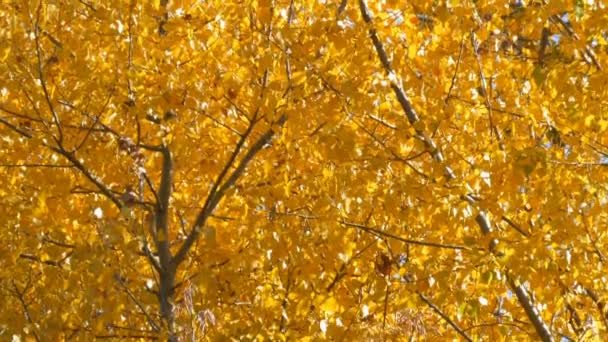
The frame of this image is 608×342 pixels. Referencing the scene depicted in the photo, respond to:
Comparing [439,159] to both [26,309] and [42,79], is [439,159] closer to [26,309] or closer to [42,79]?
[42,79]

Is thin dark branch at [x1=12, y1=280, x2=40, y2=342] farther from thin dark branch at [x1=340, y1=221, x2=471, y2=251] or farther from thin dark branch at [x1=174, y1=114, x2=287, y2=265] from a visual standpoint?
thin dark branch at [x1=340, y1=221, x2=471, y2=251]

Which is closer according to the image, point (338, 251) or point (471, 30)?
point (338, 251)

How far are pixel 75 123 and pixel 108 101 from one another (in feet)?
1.63

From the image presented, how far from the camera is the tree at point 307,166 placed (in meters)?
3.98

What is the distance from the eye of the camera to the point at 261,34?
4.29m

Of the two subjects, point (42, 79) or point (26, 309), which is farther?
point (26, 309)

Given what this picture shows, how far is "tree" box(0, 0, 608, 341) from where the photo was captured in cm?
398

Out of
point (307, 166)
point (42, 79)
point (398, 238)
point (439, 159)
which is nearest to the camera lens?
point (42, 79)

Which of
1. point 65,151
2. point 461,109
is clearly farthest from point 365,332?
point 65,151

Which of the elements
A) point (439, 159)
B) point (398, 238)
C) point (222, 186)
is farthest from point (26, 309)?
point (439, 159)

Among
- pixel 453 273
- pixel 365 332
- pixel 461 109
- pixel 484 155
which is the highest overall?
pixel 461 109

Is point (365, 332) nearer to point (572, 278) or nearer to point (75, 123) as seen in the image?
point (572, 278)

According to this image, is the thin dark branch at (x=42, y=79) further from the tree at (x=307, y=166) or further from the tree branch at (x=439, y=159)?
the tree branch at (x=439, y=159)

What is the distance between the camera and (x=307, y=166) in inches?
182
